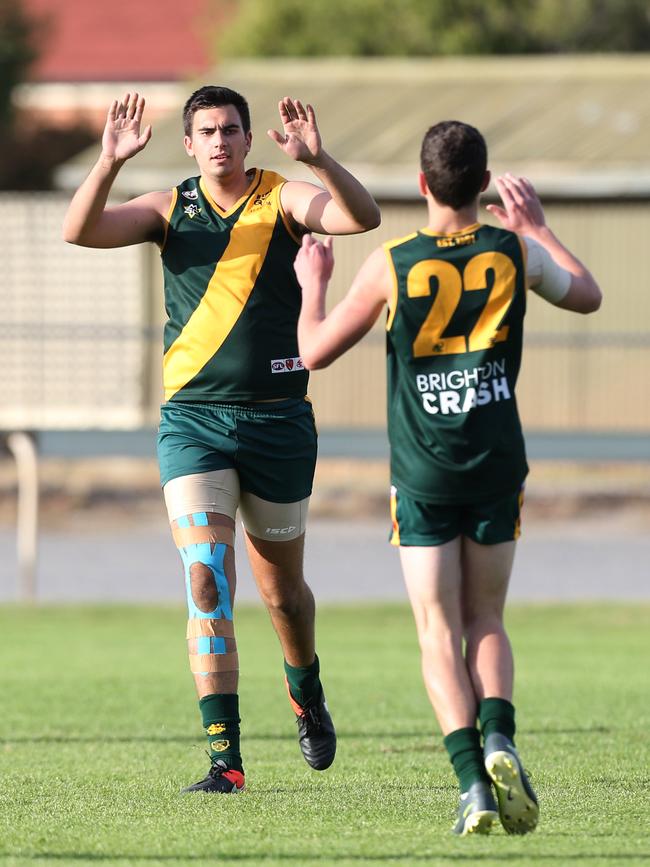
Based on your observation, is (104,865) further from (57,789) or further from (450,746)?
(57,789)

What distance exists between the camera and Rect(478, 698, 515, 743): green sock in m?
5.38

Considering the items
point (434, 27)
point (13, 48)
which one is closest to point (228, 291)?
point (434, 27)

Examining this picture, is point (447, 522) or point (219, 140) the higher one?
point (219, 140)

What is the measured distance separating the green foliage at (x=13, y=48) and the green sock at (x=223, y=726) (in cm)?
3071

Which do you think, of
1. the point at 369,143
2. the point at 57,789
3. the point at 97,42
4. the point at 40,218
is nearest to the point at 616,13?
the point at 369,143

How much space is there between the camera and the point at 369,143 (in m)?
25.2

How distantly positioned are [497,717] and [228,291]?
2110mm

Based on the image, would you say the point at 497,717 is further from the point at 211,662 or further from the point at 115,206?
the point at 115,206

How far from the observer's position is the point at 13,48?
3578 centimetres

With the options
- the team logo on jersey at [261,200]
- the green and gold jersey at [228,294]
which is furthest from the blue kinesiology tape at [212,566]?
the team logo on jersey at [261,200]

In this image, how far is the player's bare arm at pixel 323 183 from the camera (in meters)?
6.25

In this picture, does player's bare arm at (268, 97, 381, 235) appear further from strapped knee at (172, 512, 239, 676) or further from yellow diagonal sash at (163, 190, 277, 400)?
strapped knee at (172, 512, 239, 676)

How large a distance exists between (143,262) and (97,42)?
23420 mm

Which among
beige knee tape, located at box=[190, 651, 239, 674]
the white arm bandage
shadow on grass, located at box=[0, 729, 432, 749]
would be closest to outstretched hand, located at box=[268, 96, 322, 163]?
the white arm bandage
